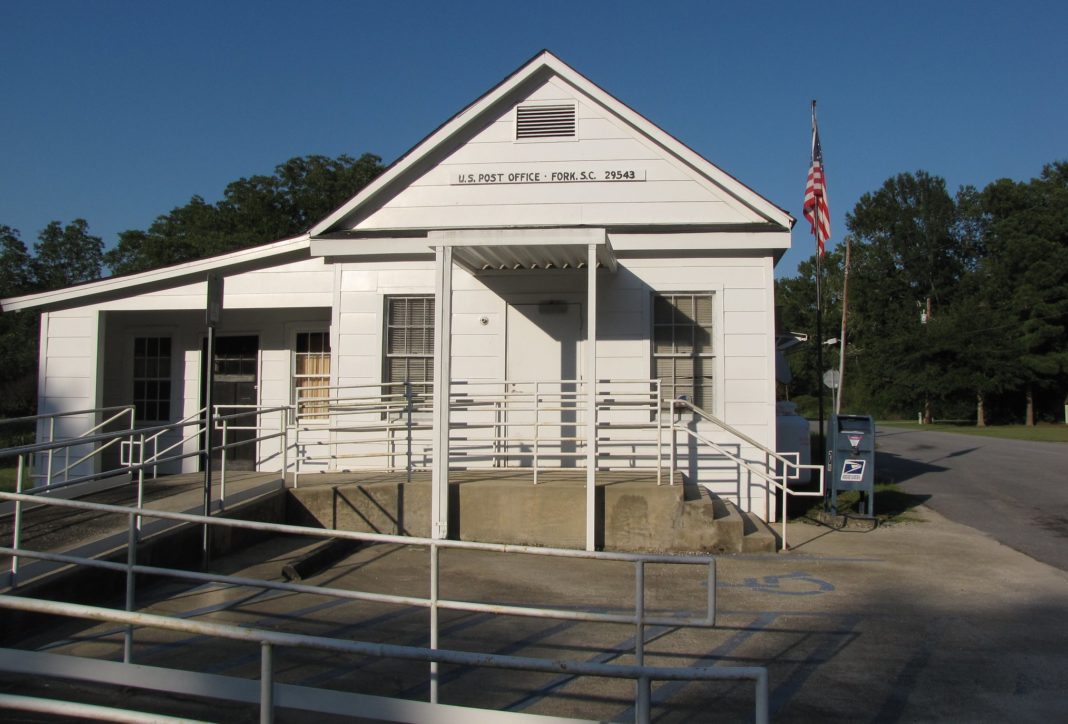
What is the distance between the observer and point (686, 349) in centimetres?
1137

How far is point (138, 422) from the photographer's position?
1352 centimetres

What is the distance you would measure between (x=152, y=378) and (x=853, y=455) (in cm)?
1086

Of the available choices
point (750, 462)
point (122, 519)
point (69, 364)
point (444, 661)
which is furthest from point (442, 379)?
Answer: point (69, 364)

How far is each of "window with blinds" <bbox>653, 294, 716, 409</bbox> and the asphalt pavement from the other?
4.27 meters

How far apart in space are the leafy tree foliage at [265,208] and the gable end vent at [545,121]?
27676 millimetres

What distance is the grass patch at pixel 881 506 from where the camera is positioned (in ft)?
38.9

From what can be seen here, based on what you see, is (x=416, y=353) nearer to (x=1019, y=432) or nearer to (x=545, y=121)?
(x=545, y=121)

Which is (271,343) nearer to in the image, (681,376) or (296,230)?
(681,376)

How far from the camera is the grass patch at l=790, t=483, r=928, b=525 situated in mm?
11850

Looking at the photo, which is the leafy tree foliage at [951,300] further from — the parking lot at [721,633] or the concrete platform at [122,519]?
the concrete platform at [122,519]

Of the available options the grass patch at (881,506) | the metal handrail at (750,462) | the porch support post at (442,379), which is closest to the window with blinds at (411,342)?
the porch support post at (442,379)

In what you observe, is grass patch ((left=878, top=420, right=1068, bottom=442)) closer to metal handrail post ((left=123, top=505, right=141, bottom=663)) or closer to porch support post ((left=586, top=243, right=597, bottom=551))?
porch support post ((left=586, top=243, right=597, bottom=551))

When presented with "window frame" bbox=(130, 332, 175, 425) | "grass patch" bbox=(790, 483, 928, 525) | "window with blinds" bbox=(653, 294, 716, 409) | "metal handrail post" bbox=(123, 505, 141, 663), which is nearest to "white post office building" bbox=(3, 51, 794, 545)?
"window with blinds" bbox=(653, 294, 716, 409)

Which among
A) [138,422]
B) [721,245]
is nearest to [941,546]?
[721,245]
